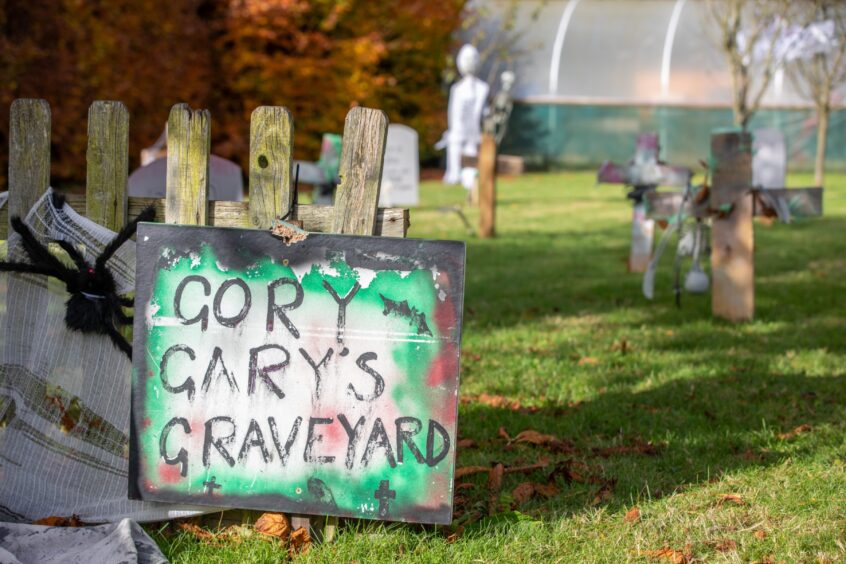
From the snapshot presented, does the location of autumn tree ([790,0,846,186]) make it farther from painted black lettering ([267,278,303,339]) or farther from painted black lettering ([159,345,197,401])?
painted black lettering ([159,345,197,401])

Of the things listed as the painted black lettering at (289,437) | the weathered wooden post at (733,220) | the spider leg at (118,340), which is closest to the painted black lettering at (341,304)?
the painted black lettering at (289,437)

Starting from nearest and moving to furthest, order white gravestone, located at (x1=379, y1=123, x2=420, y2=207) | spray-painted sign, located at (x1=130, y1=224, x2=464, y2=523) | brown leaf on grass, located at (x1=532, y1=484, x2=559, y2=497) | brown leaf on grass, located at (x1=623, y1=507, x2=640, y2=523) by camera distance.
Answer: spray-painted sign, located at (x1=130, y1=224, x2=464, y2=523) → brown leaf on grass, located at (x1=623, y1=507, x2=640, y2=523) → brown leaf on grass, located at (x1=532, y1=484, x2=559, y2=497) → white gravestone, located at (x1=379, y1=123, x2=420, y2=207)

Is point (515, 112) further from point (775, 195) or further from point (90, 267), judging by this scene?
point (90, 267)

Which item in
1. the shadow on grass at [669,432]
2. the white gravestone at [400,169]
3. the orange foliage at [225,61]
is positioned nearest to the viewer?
the shadow on grass at [669,432]

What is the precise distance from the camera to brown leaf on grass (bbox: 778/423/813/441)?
14.1ft

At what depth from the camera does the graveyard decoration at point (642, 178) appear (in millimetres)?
8266

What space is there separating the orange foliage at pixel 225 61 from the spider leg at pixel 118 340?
11378 millimetres

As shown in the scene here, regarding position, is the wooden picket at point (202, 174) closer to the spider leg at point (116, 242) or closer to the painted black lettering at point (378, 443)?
the spider leg at point (116, 242)

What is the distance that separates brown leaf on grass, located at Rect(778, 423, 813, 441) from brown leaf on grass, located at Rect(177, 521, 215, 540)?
2.29 meters

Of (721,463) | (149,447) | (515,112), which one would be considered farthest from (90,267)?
(515,112)

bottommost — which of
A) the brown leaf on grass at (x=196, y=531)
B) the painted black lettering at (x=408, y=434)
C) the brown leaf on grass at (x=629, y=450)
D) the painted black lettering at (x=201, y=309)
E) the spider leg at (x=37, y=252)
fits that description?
the brown leaf on grass at (x=196, y=531)

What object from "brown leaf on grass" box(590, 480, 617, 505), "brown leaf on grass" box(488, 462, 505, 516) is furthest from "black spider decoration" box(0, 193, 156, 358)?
"brown leaf on grass" box(590, 480, 617, 505)

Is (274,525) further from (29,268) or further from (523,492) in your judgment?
(29,268)

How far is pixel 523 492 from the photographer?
365 centimetres
